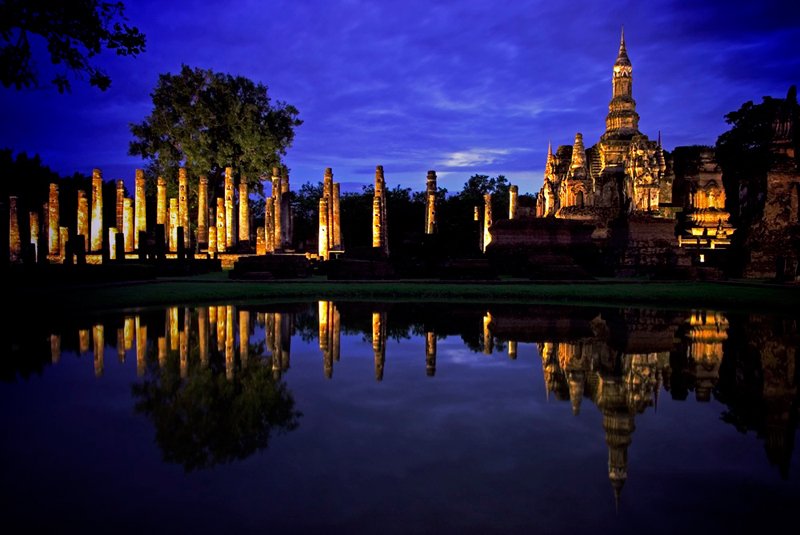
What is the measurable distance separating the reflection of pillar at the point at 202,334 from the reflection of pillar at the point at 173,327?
0.96 ft

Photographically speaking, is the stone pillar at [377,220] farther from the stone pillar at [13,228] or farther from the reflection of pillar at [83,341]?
the reflection of pillar at [83,341]

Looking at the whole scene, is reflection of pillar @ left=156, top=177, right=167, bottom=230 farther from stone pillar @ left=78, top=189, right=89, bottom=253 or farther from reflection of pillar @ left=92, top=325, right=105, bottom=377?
reflection of pillar @ left=92, top=325, right=105, bottom=377

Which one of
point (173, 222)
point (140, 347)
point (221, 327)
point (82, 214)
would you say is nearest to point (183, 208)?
point (173, 222)

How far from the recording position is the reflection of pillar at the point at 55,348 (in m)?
7.11

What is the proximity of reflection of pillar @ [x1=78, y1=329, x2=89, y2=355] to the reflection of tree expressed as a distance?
1.80 meters

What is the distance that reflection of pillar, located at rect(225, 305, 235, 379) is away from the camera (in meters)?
6.45

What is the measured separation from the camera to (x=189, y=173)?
41.2m

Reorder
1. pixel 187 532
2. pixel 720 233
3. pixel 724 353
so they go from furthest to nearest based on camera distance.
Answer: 1. pixel 720 233
2. pixel 724 353
3. pixel 187 532

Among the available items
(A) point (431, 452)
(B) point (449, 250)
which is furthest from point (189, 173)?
(A) point (431, 452)

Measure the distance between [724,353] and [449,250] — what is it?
66.8 feet

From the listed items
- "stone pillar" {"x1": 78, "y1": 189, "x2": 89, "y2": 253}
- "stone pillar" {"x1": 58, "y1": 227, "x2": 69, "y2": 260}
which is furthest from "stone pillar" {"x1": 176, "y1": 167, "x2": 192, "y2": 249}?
"stone pillar" {"x1": 58, "y1": 227, "x2": 69, "y2": 260}

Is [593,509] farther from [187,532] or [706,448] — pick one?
[187,532]

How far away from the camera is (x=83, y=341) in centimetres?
830

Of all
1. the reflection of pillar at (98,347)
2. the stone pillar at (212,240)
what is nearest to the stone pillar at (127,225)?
the stone pillar at (212,240)
